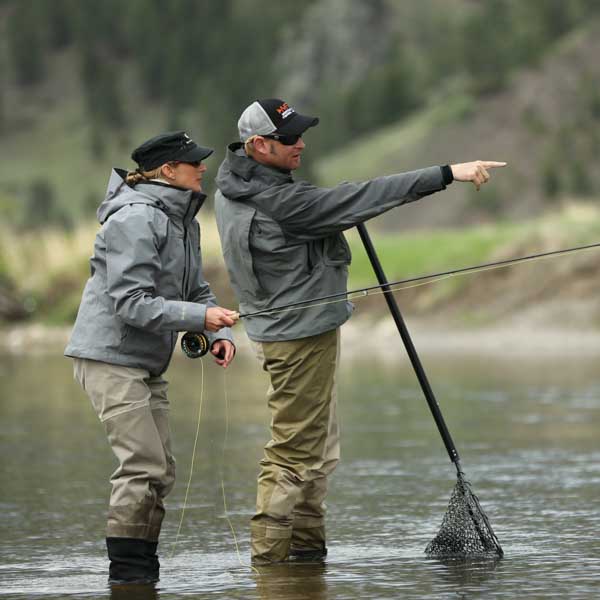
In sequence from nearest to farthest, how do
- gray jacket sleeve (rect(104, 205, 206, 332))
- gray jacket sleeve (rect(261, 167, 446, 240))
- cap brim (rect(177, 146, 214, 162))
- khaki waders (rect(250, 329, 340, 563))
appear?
gray jacket sleeve (rect(104, 205, 206, 332)) < gray jacket sleeve (rect(261, 167, 446, 240)) < cap brim (rect(177, 146, 214, 162)) < khaki waders (rect(250, 329, 340, 563))

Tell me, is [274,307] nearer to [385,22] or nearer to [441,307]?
[441,307]

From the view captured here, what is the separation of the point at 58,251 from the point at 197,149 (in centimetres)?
2396

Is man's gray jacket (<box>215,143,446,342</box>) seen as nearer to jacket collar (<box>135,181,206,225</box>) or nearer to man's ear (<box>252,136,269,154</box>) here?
man's ear (<box>252,136,269,154</box>)

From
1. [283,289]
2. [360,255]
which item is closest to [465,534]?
[283,289]

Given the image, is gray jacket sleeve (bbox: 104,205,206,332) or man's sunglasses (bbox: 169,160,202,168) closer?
gray jacket sleeve (bbox: 104,205,206,332)

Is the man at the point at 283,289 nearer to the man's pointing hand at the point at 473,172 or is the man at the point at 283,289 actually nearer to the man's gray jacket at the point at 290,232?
the man's gray jacket at the point at 290,232

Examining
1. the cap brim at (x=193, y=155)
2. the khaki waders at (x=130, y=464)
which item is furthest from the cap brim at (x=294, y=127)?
the khaki waders at (x=130, y=464)

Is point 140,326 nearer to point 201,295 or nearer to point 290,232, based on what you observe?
point 201,295

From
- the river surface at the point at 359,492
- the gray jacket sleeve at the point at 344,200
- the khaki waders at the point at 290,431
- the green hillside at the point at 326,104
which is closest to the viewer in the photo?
the river surface at the point at 359,492

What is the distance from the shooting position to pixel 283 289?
7.19 meters

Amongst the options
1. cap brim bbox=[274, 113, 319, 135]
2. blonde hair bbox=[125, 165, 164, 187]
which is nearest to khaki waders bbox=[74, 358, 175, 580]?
blonde hair bbox=[125, 165, 164, 187]

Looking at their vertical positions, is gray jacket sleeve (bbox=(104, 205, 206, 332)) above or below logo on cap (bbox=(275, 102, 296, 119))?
below

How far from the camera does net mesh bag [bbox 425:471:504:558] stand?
7379mm

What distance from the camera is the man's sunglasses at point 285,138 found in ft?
23.7
